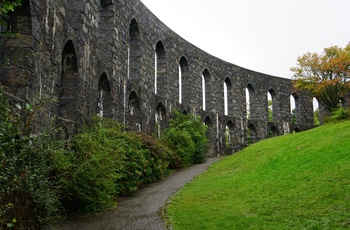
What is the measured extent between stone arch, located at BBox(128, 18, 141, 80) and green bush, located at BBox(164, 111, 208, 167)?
2.78 meters

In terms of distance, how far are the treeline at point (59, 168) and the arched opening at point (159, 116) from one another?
14.2 ft

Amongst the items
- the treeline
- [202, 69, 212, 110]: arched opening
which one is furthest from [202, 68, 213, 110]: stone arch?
the treeline

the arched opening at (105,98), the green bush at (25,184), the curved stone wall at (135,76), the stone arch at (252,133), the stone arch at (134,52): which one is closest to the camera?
the green bush at (25,184)

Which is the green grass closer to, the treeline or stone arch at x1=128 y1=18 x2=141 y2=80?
the treeline

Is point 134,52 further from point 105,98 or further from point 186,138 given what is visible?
point 105,98

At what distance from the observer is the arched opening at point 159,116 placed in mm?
15917

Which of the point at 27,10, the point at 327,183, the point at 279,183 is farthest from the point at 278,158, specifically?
the point at 27,10

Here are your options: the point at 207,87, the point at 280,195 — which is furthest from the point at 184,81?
the point at 280,195

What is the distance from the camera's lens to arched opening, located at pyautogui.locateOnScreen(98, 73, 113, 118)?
1121cm

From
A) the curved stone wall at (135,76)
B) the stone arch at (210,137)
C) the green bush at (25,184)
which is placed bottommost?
the green bush at (25,184)

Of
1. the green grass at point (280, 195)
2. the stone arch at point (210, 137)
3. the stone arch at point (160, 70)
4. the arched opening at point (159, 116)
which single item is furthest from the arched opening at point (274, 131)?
the green grass at point (280, 195)

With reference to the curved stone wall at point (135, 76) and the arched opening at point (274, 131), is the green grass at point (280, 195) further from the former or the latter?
the arched opening at point (274, 131)

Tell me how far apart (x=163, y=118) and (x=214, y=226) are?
11.3 metres

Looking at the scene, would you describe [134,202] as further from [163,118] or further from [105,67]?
[163,118]
